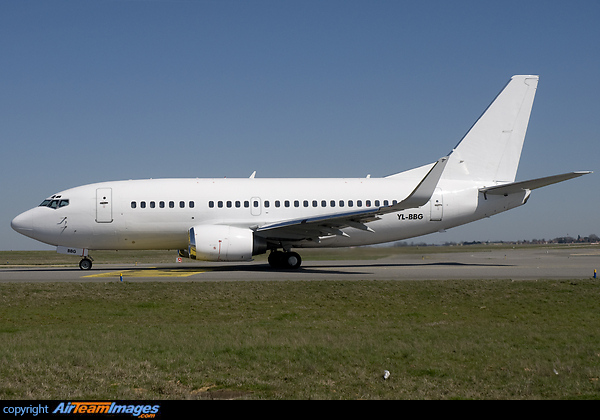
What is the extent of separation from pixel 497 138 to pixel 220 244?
1496 centimetres

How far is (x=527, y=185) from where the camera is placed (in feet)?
84.7

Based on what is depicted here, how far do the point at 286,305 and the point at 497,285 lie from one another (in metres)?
7.11

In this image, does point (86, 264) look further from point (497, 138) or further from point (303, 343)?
point (497, 138)

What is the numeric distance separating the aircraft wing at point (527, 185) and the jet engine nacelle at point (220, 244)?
468 inches

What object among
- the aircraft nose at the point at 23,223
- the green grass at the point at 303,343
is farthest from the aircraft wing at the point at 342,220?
the aircraft nose at the point at 23,223

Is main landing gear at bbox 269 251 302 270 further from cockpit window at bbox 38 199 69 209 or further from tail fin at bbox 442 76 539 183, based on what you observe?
cockpit window at bbox 38 199 69 209

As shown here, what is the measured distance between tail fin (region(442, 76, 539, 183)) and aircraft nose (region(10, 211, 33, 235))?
19.8m

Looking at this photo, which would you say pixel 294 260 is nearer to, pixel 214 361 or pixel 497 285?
pixel 497 285

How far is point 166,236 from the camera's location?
86.1ft

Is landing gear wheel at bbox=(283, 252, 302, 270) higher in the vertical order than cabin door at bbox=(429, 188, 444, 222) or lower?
lower

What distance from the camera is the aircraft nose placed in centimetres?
2570
